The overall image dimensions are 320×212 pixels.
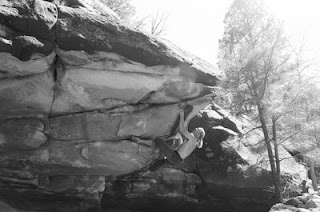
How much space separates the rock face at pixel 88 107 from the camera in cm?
718

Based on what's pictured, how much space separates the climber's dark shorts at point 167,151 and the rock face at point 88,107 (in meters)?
0.22

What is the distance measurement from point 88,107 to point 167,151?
3.12 metres

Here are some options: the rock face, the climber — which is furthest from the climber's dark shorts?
the rock face

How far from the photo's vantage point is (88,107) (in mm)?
8680

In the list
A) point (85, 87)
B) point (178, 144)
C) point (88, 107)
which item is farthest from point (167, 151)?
point (85, 87)

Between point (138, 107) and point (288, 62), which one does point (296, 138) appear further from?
point (138, 107)

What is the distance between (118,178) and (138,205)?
1.84 meters

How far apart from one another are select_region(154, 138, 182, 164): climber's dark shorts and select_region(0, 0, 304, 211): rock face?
0.22 m

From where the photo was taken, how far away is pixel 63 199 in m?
10.0

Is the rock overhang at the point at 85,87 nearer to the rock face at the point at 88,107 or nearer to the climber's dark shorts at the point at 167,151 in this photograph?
the rock face at the point at 88,107

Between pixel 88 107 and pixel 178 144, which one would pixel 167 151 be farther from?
pixel 88 107

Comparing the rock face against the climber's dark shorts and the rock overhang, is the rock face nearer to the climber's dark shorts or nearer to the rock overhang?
the rock overhang

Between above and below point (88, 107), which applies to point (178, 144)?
below

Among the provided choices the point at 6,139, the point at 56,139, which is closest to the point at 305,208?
the point at 56,139
